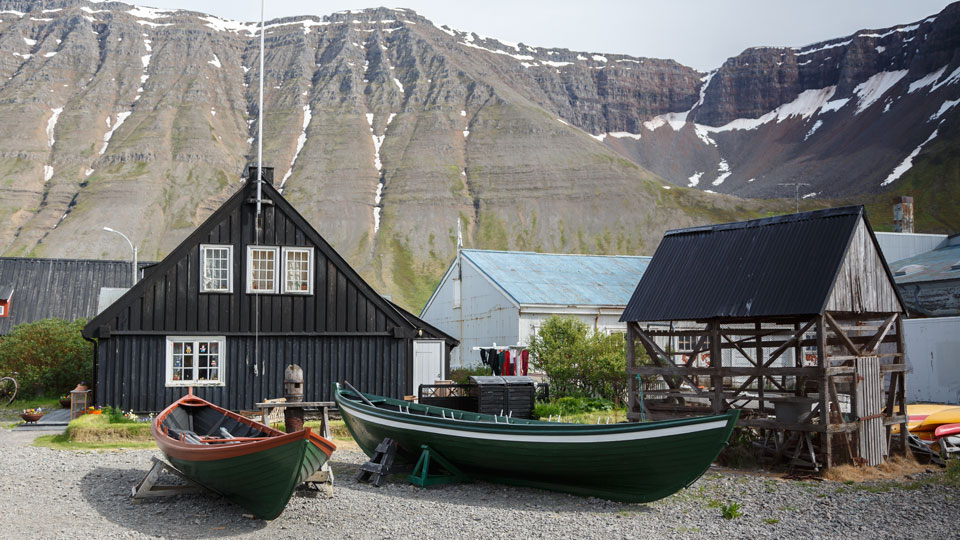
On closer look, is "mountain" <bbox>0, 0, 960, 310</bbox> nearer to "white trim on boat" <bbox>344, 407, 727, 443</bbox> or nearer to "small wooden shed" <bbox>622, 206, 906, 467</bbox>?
"small wooden shed" <bbox>622, 206, 906, 467</bbox>

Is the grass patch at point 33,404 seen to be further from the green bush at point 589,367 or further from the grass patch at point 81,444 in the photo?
the green bush at point 589,367

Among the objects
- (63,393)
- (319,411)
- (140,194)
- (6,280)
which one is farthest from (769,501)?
(140,194)

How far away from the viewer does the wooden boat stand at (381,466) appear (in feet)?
52.3

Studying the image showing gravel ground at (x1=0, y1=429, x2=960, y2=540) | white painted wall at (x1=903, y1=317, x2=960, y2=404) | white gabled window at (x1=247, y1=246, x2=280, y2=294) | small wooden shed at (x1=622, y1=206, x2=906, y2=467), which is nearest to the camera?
gravel ground at (x1=0, y1=429, x2=960, y2=540)

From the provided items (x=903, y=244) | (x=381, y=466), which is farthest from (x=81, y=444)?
(x=903, y=244)

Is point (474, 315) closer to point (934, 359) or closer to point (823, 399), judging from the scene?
point (934, 359)

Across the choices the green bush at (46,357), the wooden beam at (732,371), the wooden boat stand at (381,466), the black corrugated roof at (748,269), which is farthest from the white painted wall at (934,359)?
the green bush at (46,357)

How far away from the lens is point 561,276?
3775 centimetres

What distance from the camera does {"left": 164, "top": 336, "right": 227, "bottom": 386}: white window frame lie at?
22.8 m

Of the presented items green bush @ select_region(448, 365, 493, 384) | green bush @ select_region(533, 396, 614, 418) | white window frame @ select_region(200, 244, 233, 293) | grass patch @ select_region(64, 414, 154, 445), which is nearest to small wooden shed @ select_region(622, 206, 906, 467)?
green bush @ select_region(533, 396, 614, 418)

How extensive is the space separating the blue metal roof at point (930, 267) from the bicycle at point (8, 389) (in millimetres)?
34414

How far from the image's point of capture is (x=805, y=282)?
17109 mm

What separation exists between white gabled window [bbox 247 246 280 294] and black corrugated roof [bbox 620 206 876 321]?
10.3 metres

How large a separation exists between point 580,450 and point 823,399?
225 inches
